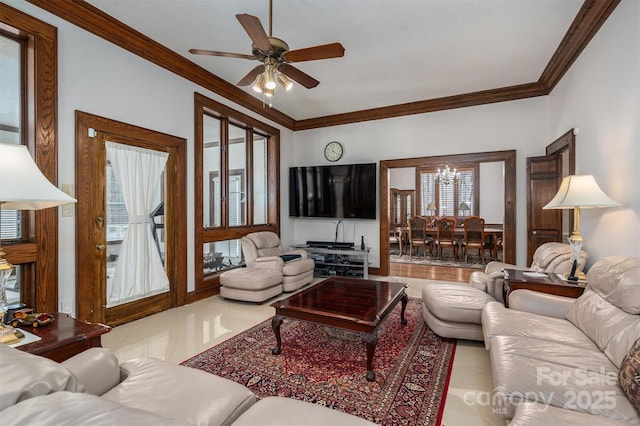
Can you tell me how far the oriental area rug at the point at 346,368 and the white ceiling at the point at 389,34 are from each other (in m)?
3.04

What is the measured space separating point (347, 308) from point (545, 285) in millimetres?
1653

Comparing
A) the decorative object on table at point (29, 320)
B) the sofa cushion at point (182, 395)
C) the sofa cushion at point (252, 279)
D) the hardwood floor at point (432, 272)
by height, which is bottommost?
the hardwood floor at point (432, 272)

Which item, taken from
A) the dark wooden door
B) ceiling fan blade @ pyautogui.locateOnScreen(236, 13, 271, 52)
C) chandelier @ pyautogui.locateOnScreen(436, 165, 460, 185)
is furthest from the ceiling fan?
chandelier @ pyautogui.locateOnScreen(436, 165, 460, 185)

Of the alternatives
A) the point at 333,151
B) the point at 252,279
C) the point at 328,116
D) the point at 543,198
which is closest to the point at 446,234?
the point at 543,198

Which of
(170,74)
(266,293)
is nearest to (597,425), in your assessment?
(266,293)

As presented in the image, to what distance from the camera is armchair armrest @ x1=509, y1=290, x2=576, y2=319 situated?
2.33 metres

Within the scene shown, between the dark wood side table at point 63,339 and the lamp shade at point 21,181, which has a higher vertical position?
the lamp shade at point 21,181

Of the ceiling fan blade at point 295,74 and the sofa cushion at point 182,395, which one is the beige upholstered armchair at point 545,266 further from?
the sofa cushion at point 182,395

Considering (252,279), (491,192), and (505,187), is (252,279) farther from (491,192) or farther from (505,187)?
(491,192)

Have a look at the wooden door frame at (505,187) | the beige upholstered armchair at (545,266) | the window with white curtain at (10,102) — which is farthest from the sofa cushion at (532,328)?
the window with white curtain at (10,102)

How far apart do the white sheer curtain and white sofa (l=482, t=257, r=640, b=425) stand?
3425mm

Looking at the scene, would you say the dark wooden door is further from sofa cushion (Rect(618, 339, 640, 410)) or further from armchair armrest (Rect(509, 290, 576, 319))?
sofa cushion (Rect(618, 339, 640, 410))

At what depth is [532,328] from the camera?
6.64 ft

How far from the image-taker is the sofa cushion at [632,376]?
1.23 metres
